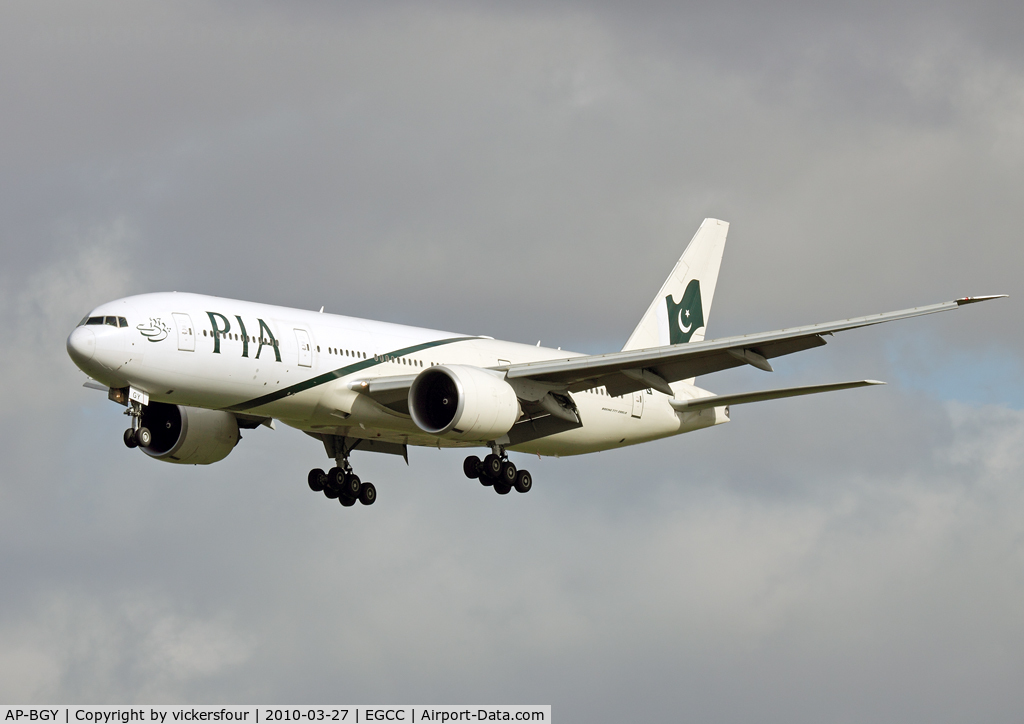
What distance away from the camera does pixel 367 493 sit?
40438 millimetres

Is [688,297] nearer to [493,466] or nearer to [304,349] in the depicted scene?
[493,466]

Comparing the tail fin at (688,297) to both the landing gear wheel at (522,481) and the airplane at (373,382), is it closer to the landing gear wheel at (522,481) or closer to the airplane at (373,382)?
the airplane at (373,382)

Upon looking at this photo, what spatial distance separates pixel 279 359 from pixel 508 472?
7808 millimetres

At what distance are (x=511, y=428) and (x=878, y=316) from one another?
10.1m

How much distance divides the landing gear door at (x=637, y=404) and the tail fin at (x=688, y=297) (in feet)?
12.9

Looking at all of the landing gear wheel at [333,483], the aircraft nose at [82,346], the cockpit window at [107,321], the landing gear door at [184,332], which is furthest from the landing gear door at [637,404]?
the aircraft nose at [82,346]

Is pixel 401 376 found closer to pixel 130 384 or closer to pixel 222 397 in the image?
pixel 222 397

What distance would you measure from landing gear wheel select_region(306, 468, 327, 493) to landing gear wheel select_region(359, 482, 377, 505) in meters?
1.12

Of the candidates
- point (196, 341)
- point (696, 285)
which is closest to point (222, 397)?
point (196, 341)

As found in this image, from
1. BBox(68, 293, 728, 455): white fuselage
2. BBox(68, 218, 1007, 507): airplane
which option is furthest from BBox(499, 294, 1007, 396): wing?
BBox(68, 293, 728, 455): white fuselage

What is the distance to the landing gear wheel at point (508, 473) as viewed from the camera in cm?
3741

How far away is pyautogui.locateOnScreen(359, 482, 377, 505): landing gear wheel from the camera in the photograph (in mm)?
40344

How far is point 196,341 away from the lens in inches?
1244

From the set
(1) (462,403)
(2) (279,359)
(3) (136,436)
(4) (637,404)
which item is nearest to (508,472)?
(1) (462,403)
